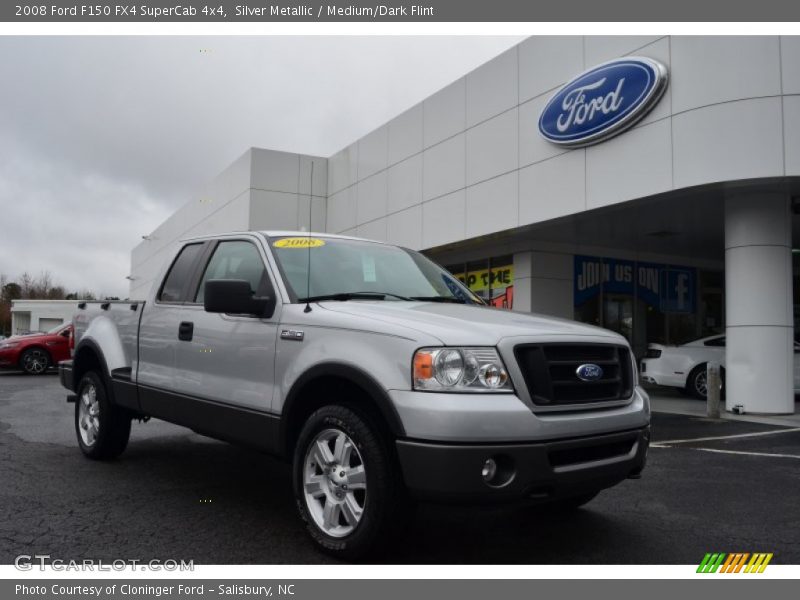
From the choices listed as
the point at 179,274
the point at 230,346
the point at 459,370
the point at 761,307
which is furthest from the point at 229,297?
the point at 761,307

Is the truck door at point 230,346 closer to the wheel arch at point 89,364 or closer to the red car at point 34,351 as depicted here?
the wheel arch at point 89,364

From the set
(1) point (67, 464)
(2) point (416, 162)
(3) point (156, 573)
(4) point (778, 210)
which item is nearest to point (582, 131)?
(4) point (778, 210)

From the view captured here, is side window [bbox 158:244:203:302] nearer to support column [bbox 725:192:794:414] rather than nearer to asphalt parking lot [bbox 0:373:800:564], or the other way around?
asphalt parking lot [bbox 0:373:800:564]

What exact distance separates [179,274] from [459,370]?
3.06 meters

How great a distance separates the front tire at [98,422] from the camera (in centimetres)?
597

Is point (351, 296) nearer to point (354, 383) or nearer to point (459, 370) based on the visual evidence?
point (354, 383)

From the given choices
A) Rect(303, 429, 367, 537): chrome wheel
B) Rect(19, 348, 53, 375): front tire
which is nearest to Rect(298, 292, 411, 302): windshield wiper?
Rect(303, 429, 367, 537): chrome wheel

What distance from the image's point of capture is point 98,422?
6.10m

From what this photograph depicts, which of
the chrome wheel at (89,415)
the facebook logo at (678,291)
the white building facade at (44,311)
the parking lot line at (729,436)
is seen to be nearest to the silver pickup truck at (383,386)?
the chrome wheel at (89,415)

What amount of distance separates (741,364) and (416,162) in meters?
10.3

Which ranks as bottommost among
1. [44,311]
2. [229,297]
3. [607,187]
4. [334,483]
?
[334,483]

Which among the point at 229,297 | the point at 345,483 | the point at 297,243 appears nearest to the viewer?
the point at 345,483

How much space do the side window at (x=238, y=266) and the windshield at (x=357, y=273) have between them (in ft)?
0.56

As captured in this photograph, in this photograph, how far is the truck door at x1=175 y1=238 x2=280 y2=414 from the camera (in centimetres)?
423
